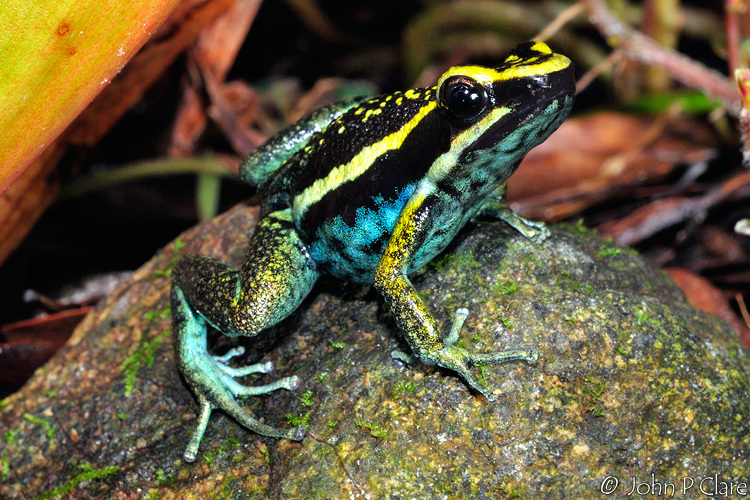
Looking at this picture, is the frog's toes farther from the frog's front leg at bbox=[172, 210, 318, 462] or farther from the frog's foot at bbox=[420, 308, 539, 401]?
the frog's front leg at bbox=[172, 210, 318, 462]

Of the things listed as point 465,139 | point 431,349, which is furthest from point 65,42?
point 431,349

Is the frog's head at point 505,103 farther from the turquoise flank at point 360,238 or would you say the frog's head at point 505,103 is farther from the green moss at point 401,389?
the green moss at point 401,389

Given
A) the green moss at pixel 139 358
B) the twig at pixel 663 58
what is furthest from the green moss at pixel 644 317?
the green moss at pixel 139 358

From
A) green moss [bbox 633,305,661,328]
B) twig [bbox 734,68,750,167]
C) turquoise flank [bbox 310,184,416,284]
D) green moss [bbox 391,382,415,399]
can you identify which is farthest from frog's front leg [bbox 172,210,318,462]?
twig [bbox 734,68,750,167]

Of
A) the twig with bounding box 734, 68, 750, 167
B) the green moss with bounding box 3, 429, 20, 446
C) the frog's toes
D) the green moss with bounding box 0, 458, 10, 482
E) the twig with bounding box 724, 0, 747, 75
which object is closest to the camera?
the frog's toes

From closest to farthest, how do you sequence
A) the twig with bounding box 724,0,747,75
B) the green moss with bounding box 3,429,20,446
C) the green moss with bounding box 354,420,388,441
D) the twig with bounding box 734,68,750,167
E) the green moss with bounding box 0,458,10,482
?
the green moss with bounding box 354,420,388,441, the twig with bounding box 734,68,750,167, the green moss with bounding box 0,458,10,482, the green moss with bounding box 3,429,20,446, the twig with bounding box 724,0,747,75

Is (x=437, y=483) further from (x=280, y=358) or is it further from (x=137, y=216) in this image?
(x=137, y=216)

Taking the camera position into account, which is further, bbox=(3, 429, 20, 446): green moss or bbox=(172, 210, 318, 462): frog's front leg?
bbox=(3, 429, 20, 446): green moss

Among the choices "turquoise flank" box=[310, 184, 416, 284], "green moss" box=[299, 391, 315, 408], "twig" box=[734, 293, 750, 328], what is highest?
"turquoise flank" box=[310, 184, 416, 284]
